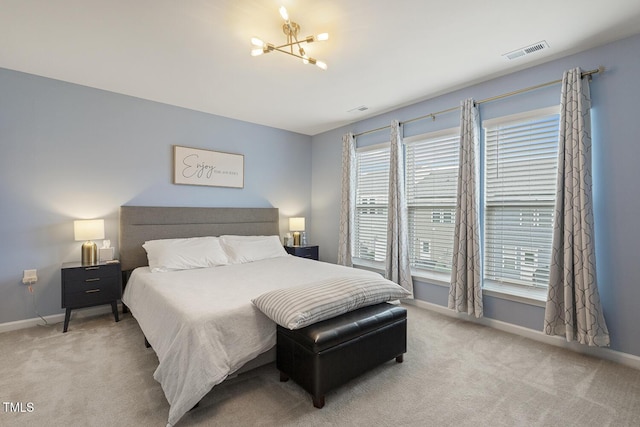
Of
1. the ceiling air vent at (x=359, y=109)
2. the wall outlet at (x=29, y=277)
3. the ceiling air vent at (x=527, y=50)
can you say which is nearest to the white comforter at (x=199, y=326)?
the wall outlet at (x=29, y=277)

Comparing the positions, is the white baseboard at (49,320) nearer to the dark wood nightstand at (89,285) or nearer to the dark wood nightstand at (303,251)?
the dark wood nightstand at (89,285)

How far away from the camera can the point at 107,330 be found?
3.15 m

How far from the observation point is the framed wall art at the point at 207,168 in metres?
4.12

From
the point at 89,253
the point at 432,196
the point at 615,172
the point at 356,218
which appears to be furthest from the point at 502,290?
the point at 89,253

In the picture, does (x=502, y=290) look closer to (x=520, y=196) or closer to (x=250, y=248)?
(x=520, y=196)

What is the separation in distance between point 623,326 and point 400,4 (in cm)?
314

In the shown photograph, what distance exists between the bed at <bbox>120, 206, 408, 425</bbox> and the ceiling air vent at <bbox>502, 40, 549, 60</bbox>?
2.43 metres

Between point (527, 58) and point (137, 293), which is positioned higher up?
point (527, 58)

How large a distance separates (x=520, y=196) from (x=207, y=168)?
3.96 meters

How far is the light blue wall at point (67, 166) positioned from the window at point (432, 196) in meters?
2.87

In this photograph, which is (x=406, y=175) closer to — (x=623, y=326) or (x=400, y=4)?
(x=400, y=4)

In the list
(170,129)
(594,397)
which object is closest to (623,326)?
(594,397)

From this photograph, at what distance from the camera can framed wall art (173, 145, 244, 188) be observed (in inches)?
162

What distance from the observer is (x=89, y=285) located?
3186mm
